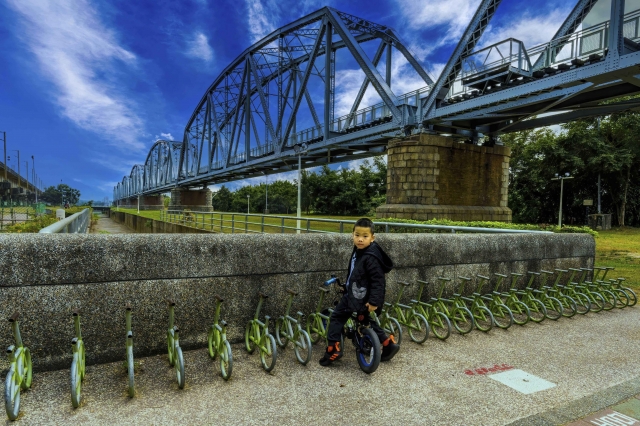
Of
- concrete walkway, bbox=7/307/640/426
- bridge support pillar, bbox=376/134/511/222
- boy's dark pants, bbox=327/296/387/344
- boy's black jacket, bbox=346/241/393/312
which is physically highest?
bridge support pillar, bbox=376/134/511/222

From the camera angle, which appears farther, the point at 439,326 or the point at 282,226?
the point at 282,226

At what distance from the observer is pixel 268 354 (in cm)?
361

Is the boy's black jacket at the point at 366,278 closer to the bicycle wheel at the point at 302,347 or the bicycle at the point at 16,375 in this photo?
the bicycle wheel at the point at 302,347

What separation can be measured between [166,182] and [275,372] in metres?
87.4

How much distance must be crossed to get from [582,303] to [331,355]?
4.80 metres

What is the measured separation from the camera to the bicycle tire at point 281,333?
403 centimetres

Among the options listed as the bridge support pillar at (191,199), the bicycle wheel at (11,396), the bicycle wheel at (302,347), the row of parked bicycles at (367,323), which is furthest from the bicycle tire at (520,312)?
the bridge support pillar at (191,199)

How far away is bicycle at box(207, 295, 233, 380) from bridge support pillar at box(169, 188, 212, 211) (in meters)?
68.8

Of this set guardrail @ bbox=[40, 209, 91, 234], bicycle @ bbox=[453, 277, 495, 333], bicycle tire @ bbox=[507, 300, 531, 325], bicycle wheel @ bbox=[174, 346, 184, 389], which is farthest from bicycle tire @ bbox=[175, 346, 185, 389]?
bicycle tire @ bbox=[507, 300, 531, 325]

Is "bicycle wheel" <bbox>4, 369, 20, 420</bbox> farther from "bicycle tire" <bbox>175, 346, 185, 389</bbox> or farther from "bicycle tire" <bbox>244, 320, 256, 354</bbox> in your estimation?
"bicycle tire" <bbox>244, 320, 256, 354</bbox>

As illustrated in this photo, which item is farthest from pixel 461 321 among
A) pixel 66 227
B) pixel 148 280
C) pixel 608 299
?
pixel 66 227

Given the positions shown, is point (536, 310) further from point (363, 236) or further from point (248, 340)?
point (248, 340)

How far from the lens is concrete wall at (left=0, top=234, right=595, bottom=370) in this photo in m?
3.34

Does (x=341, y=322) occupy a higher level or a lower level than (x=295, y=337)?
Answer: higher
